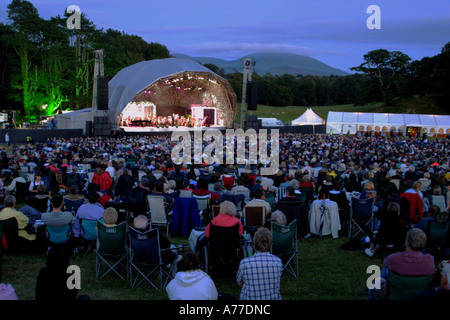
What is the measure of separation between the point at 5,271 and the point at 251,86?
88.4 ft

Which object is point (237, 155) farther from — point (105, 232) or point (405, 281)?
point (405, 281)

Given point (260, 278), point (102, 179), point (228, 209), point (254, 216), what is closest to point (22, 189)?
point (102, 179)

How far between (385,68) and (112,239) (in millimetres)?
69560

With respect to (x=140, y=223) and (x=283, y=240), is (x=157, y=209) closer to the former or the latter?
(x=140, y=223)

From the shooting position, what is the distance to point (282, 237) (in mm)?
5746

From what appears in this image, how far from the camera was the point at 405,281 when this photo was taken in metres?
4.12

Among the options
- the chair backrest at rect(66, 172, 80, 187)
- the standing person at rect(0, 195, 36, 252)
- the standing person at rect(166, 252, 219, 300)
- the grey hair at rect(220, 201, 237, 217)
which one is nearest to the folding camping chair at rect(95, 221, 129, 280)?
the grey hair at rect(220, 201, 237, 217)

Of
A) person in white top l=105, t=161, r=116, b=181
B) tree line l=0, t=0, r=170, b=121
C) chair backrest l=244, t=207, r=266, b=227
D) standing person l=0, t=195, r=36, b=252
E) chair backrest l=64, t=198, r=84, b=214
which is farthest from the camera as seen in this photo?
tree line l=0, t=0, r=170, b=121

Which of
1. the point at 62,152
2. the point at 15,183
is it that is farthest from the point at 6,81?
the point at 15,183

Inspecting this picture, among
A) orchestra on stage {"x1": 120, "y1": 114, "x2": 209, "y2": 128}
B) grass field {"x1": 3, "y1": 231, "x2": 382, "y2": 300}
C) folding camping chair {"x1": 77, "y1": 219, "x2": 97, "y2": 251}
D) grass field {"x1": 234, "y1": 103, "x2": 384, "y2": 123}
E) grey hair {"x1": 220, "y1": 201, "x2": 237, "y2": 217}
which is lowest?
grass field {"x1": 3, "y1": 231, "x2": 382, "y2": 300}

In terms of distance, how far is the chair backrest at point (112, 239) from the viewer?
5.58 meters

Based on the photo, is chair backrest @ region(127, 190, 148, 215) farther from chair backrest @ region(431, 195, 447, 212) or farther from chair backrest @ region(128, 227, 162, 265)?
chair backrest @ region(431, 195, 447, 212)

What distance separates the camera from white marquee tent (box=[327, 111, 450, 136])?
145ft

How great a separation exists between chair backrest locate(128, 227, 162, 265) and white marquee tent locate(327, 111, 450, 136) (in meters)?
40.0
